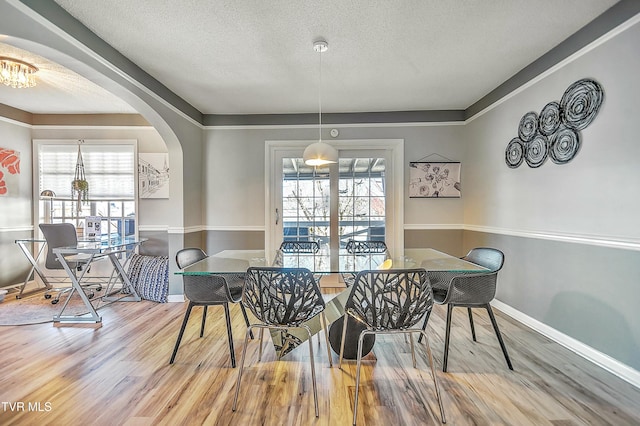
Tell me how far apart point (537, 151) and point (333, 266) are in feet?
7.34

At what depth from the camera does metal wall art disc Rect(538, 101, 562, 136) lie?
252 cm

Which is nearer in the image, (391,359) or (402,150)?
(391,359)

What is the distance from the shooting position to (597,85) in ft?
7.09

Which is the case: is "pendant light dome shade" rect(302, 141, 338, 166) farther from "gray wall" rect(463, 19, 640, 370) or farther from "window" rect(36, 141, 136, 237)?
"window" rect(36, 141, 136, 237)

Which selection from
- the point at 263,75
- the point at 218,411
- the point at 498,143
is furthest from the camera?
the point at 498,143

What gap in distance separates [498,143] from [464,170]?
78 cm

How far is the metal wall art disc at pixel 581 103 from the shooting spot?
2.17 m

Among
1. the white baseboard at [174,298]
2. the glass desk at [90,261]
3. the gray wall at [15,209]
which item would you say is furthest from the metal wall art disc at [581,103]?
the gray wall at [15,209]

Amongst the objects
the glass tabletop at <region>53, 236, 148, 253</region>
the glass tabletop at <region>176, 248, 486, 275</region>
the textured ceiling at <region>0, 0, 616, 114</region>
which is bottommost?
the glass tabletop at <region>53, 236, 148, 253</region>

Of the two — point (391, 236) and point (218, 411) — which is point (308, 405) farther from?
point (391, 236)

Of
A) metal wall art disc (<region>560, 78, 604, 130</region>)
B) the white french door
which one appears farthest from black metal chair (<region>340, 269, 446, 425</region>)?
the white french door

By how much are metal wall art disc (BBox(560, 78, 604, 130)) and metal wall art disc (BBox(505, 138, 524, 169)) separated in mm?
547

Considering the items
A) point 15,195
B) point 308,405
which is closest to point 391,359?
point 308,405

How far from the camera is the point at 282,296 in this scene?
1715 millimetres
